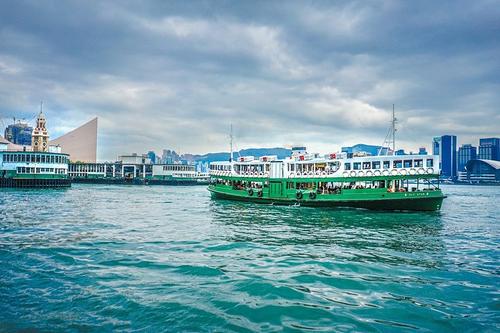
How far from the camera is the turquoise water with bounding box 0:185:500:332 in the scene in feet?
25.3

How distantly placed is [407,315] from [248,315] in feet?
12.3

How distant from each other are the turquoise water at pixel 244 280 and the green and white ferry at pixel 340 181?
→ 11.0 metres

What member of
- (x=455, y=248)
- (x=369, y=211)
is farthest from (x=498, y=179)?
(x=455, y=248)

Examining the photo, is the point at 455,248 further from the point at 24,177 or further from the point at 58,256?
the point at 24,177

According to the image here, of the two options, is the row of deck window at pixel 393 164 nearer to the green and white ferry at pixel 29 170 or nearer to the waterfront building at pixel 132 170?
the green and white ferry at pixel 29 170

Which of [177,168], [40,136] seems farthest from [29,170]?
[177,168]

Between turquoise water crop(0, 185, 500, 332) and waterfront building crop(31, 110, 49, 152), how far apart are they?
78.5m

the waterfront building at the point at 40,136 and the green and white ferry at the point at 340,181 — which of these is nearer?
the green and white ferry at the point at 340,181

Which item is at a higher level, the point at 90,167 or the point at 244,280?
the point at 90,167

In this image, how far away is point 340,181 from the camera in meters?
33.9

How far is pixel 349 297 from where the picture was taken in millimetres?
9344

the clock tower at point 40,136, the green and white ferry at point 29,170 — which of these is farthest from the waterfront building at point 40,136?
the green and white ferry at point 29,170

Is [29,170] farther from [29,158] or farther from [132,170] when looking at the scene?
[132,170]

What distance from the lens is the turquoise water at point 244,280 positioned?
771 cm
